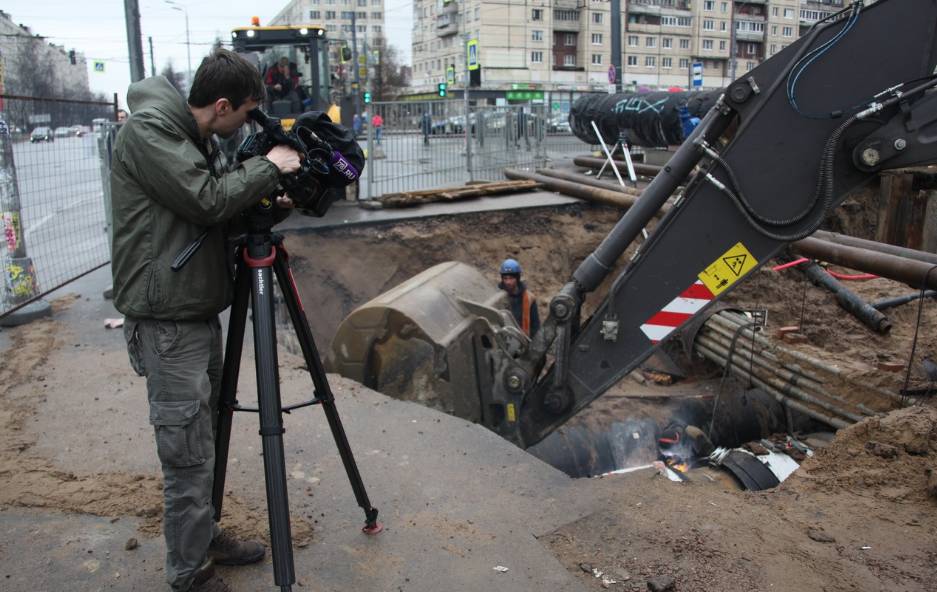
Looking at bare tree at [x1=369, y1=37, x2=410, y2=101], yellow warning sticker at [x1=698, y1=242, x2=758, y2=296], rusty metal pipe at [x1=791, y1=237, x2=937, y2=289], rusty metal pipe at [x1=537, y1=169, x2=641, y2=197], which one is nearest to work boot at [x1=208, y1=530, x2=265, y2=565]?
yellow warning sticker at [x1=698, y1=242, x2=758, y2=296]

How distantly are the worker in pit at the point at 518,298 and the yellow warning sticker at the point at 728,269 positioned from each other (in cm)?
356

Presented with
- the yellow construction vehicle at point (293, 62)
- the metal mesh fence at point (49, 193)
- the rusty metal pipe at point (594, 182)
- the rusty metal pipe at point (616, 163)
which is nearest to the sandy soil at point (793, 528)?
the metal mesh fence at point (49, 193)

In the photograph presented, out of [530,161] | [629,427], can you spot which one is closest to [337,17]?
[530,161]

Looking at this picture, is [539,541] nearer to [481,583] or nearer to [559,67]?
[481,583]

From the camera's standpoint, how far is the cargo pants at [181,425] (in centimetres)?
267

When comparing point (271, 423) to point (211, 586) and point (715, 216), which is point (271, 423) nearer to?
point (211, 586)

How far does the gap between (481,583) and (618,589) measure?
22.7 inches

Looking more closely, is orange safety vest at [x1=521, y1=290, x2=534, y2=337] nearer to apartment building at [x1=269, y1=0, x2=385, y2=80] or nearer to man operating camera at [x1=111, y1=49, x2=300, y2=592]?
man operating camera at [x1=111, y1=49, x2=300, y2=592]

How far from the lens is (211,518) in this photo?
9.34ft

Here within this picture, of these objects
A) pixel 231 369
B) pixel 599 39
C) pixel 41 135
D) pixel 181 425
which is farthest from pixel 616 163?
pixel 599 39

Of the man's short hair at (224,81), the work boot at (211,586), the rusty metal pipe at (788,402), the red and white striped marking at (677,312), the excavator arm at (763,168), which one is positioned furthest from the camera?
the rusty metal pipe at (788,402)

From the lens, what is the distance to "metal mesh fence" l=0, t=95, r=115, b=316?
23.2 ft

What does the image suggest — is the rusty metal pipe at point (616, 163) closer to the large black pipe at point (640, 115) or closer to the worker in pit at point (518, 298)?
the large black pipe at point (640, 115)

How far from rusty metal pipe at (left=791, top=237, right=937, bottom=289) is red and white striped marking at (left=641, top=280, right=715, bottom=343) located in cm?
157
